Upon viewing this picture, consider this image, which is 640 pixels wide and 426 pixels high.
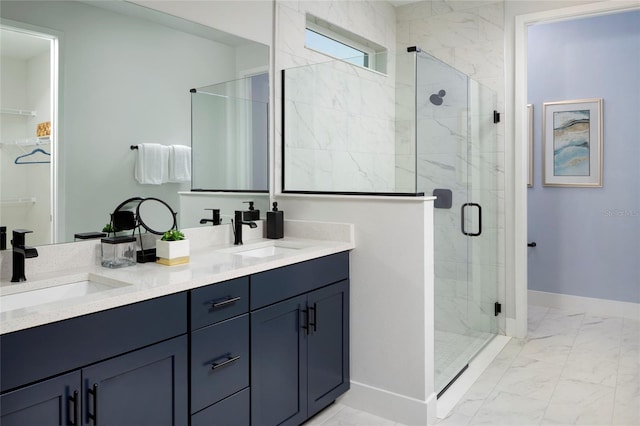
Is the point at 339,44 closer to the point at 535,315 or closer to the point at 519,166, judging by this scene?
the point at 519,166

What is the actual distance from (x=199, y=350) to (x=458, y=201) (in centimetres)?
191

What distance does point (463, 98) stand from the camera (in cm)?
311

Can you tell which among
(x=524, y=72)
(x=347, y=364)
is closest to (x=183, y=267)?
(x=347, y=364)

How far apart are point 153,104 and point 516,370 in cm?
268

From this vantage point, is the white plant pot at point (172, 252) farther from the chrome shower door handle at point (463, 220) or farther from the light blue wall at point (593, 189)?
the light blue wall at point (593, 189)

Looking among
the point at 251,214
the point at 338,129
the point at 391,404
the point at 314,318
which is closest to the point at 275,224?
the point at 251,214

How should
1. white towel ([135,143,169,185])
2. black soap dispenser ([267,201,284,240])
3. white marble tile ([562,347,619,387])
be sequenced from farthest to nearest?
1. white marble tile ([562,347,619,387])
2. black soap dispenser ([267,201,284,240])
3. white towel ([135,143,169,185])

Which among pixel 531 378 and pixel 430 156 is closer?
pixel 430 156

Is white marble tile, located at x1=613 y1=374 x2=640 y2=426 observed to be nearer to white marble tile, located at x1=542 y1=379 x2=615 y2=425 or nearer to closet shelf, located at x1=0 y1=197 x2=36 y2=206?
white marble tile, located at x1=542 y1=379 x2=615 y2=425

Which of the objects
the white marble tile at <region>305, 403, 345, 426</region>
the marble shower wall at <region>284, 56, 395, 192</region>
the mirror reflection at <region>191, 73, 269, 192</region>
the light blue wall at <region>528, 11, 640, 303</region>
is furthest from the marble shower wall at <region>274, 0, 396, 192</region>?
the light blue wall at <region>528, 11, 640, 303</region>

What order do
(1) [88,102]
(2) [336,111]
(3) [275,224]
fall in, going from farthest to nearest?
(2) [336,111] < (3) [275,224] < (1) [88,102]

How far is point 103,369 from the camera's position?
142cm

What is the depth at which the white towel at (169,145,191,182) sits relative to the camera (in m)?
2.34

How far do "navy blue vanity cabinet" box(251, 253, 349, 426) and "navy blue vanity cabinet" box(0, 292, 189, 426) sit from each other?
0.41m
